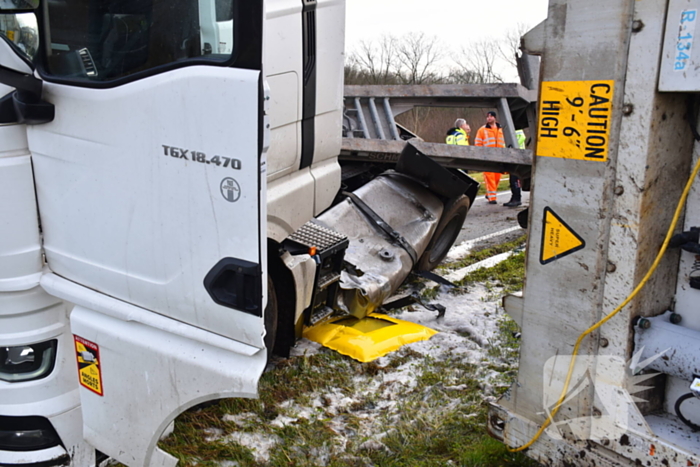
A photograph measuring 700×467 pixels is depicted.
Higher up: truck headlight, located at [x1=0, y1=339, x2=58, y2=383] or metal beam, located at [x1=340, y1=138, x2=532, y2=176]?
metal beam, located at [x1=340, y1=138, x2=532, y2=176]

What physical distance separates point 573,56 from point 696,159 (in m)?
0.56

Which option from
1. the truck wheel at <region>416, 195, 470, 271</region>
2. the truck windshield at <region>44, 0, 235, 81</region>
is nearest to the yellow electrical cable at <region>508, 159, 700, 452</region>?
the truck windshield at <region>44, 0, 235, 81</region>

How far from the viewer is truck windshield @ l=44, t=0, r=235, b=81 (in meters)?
1.95

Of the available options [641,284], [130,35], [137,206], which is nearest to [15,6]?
[130,35]

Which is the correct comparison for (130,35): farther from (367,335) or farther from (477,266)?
(477,266)

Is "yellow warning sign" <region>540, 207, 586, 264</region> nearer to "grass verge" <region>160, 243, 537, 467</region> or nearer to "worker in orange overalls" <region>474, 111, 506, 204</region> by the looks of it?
"grass verge" <region>160, 243, 537, 467</region>

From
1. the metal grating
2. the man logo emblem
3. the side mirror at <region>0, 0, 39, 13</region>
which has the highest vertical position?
the side mirror at <region>0, 0, 39, 13</region>

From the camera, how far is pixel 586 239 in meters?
2.19

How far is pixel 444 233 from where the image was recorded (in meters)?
6.04

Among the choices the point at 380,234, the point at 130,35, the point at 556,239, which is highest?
the point at 130,35

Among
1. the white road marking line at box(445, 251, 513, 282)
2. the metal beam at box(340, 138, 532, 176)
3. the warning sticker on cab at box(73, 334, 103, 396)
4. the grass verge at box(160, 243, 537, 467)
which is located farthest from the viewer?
the white road marking line at box(445, 251, 513, 282)

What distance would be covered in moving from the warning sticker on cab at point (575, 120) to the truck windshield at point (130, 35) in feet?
3.76

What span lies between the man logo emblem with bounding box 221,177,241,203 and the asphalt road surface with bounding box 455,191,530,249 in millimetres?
5704

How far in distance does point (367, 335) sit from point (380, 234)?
102 centimetres
